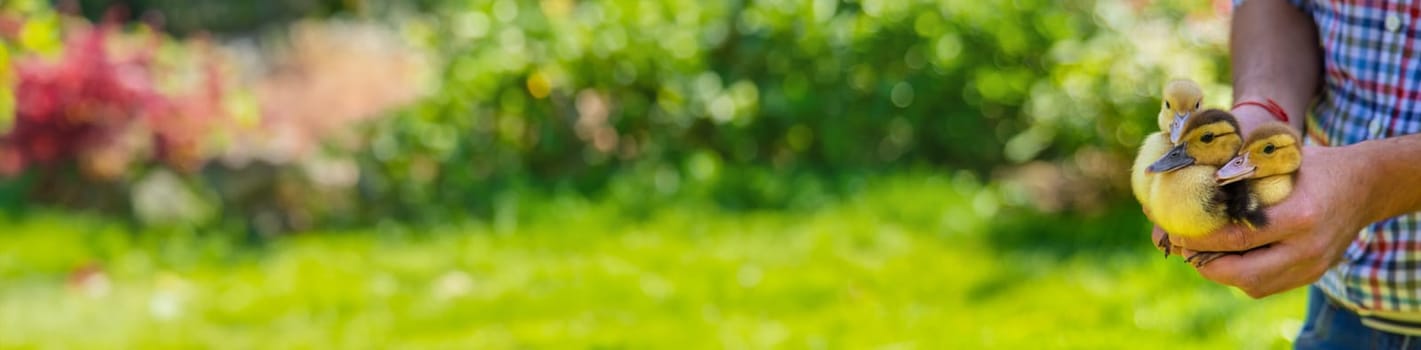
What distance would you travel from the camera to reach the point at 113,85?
5570 mm

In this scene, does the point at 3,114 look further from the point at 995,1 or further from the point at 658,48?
the point at 995,1

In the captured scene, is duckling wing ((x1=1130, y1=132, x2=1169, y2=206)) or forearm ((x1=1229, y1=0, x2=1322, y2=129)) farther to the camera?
forearm ((x1=1229, y1=0, x2=1322, y2=129))

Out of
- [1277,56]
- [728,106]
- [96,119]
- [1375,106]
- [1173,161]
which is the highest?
[96,119]

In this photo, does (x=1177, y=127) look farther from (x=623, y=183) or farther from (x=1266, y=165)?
(x=623, y=183)

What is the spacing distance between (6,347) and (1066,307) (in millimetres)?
3203

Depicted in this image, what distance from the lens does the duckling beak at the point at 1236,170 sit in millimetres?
1302

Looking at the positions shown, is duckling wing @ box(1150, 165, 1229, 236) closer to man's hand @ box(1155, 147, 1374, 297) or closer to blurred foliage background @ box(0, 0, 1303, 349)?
man's hand @ box(1155, 147, 1374, 297)

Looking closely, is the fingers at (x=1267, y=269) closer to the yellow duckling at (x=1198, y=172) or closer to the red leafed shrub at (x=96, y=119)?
the yellow duckling at (x=1198, y=172)

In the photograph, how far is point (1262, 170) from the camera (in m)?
1.30

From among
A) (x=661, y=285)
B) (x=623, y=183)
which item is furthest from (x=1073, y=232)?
(x=623, y=183)

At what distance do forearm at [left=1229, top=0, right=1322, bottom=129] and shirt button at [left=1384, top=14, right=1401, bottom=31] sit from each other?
0.13 meters

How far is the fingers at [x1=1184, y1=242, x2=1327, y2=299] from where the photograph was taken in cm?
134

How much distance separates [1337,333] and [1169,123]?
1.70ft

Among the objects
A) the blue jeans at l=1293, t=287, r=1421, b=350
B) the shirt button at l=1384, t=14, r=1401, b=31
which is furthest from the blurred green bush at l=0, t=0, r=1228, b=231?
the shirt button at l=1384, t=14, r=1401, b=31
